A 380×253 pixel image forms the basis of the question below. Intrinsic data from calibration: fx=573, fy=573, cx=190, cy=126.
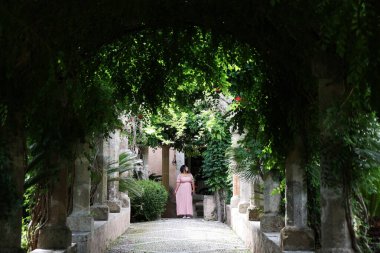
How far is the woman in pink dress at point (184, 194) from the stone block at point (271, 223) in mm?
9771

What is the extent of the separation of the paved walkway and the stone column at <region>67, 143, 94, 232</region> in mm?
1455

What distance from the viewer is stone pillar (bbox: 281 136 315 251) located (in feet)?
20.2

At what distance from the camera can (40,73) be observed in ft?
14.4

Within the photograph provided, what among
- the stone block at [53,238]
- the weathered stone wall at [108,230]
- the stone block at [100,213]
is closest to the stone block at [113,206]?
the weathered stone wall at [108,230]

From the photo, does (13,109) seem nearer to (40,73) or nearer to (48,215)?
(40,73)

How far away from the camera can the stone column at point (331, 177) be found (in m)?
4.48

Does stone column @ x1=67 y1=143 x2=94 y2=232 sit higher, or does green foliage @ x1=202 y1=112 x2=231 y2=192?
green foliage @ x1=202 y1=112 x2=231 y2=192

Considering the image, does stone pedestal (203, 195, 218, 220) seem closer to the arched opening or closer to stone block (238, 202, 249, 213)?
stone block (238, 202, 249, 213)

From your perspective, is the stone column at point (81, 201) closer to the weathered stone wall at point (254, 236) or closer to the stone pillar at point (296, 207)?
the weathered stone wall at point (254, 236)

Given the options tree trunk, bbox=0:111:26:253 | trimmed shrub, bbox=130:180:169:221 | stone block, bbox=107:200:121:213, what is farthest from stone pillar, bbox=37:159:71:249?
trimmed shrub, bbox=130:180:169:221

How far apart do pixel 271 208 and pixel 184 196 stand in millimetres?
9603

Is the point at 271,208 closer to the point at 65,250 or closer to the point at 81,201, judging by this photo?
the point at 81,201

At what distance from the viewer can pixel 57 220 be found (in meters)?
6.38

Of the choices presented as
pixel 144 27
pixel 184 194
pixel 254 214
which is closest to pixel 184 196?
pixel 184 194
